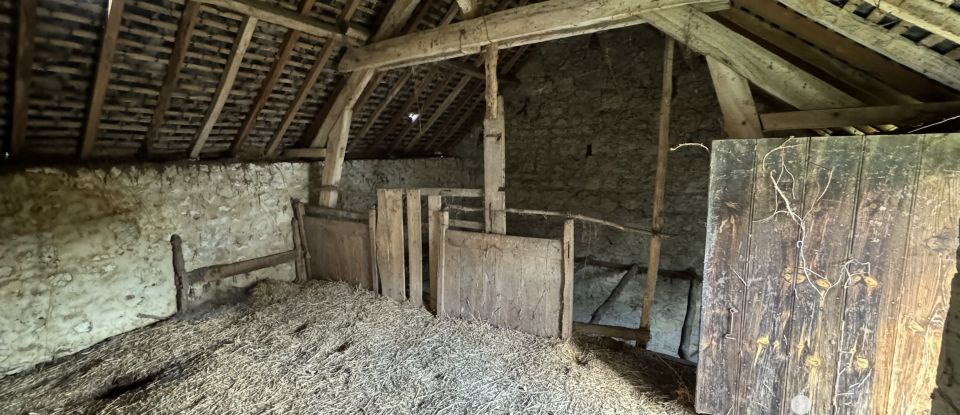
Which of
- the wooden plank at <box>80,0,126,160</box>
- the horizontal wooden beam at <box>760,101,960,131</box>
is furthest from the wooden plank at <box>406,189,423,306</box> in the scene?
the horizontal wooden beam at <box>760,101,960,131</box>

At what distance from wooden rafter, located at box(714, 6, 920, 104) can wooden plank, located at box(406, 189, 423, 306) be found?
8.74 ft

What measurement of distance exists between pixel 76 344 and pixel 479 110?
530 centimetres

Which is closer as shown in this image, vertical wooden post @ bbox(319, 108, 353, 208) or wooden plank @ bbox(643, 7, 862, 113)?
wooden plank @ bbox(643, 7, 862, 113)

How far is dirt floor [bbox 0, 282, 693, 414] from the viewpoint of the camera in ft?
8.71

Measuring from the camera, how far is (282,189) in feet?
16.0

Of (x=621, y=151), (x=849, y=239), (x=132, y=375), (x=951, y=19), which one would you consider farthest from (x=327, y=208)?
(x=951, y=19)

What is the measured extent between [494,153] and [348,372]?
198 centimetres

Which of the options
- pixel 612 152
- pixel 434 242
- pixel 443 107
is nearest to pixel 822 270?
pixel 434 242

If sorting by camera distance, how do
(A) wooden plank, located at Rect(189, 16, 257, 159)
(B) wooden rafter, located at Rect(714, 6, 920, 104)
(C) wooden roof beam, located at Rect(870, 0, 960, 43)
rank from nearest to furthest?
(C) wooden roof beam, located at Rect(870, 0, 960, 43)
(B) wooden rafter, located at Rect(714, 6, 920, 104)
(A) wooden plank, located at Rect(189, 16, 257, 159)

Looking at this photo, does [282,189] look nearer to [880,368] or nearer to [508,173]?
[508,173]

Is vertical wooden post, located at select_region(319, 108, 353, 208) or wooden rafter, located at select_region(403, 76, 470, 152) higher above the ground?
wooden rafter, located at select_region(403, 76, 470, 152)

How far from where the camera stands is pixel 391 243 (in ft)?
13.3

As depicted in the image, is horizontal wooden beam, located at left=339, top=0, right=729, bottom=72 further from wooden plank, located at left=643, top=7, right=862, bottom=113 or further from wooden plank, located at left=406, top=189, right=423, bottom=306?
wooden plank, located at left=406, top=189, right=423, bottom=306

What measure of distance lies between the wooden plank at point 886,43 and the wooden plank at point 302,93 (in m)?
3.55
